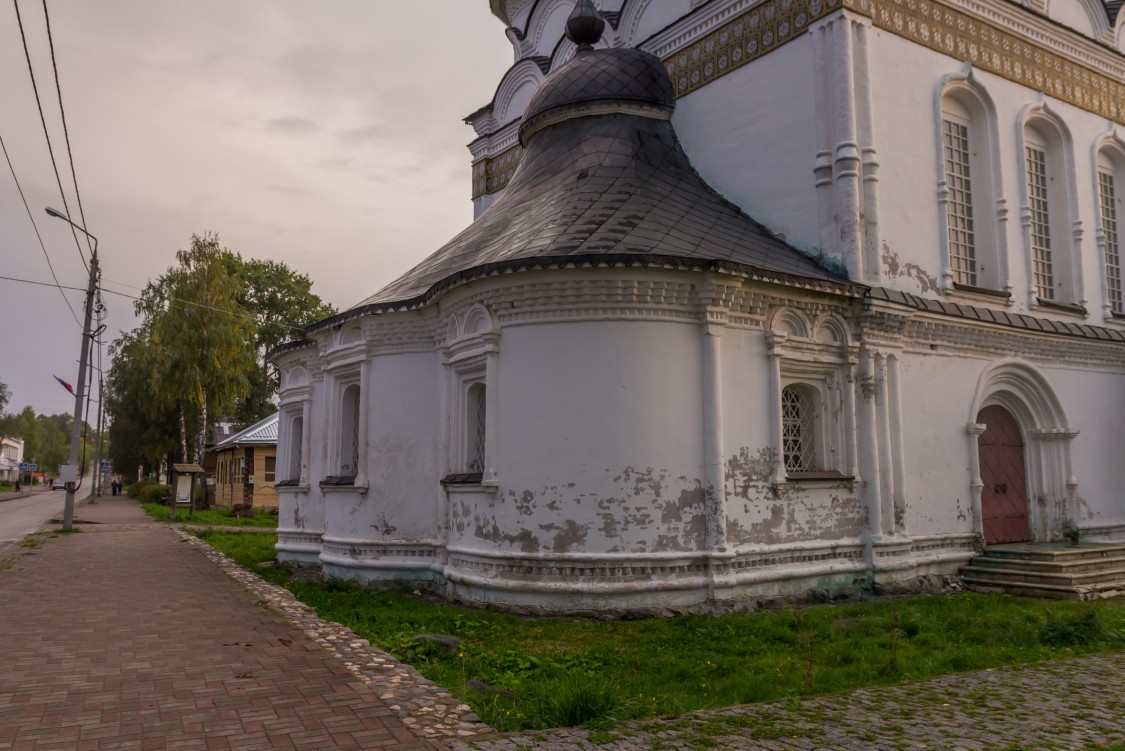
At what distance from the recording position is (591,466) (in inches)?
359

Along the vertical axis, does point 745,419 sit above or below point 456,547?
above

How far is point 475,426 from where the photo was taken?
10844 millimetres

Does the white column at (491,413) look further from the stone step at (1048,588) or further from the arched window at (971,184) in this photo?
the arched window at (971,184)

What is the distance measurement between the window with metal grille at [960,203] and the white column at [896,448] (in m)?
2.55

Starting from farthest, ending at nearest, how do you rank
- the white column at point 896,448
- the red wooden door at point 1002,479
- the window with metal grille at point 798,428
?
the red wooden door at point 1002,479
the white column at point 896,448
the window with metal grille at point 798,428

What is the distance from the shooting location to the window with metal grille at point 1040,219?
14.2m

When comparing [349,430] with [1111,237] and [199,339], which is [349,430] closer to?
[1111,237]

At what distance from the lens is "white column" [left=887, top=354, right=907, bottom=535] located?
36.0 ft

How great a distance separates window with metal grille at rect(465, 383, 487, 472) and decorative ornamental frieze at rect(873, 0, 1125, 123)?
7.49 m

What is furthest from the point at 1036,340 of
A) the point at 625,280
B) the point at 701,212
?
the point at 625,280

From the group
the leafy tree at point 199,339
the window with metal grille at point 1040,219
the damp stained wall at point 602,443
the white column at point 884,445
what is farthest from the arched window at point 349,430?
the leafy tree at point 199,339

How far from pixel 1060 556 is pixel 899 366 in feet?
10.5

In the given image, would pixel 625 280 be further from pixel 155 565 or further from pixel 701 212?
pixel 155 565

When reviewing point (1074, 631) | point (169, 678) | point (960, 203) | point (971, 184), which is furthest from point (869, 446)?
point (169, 678)
